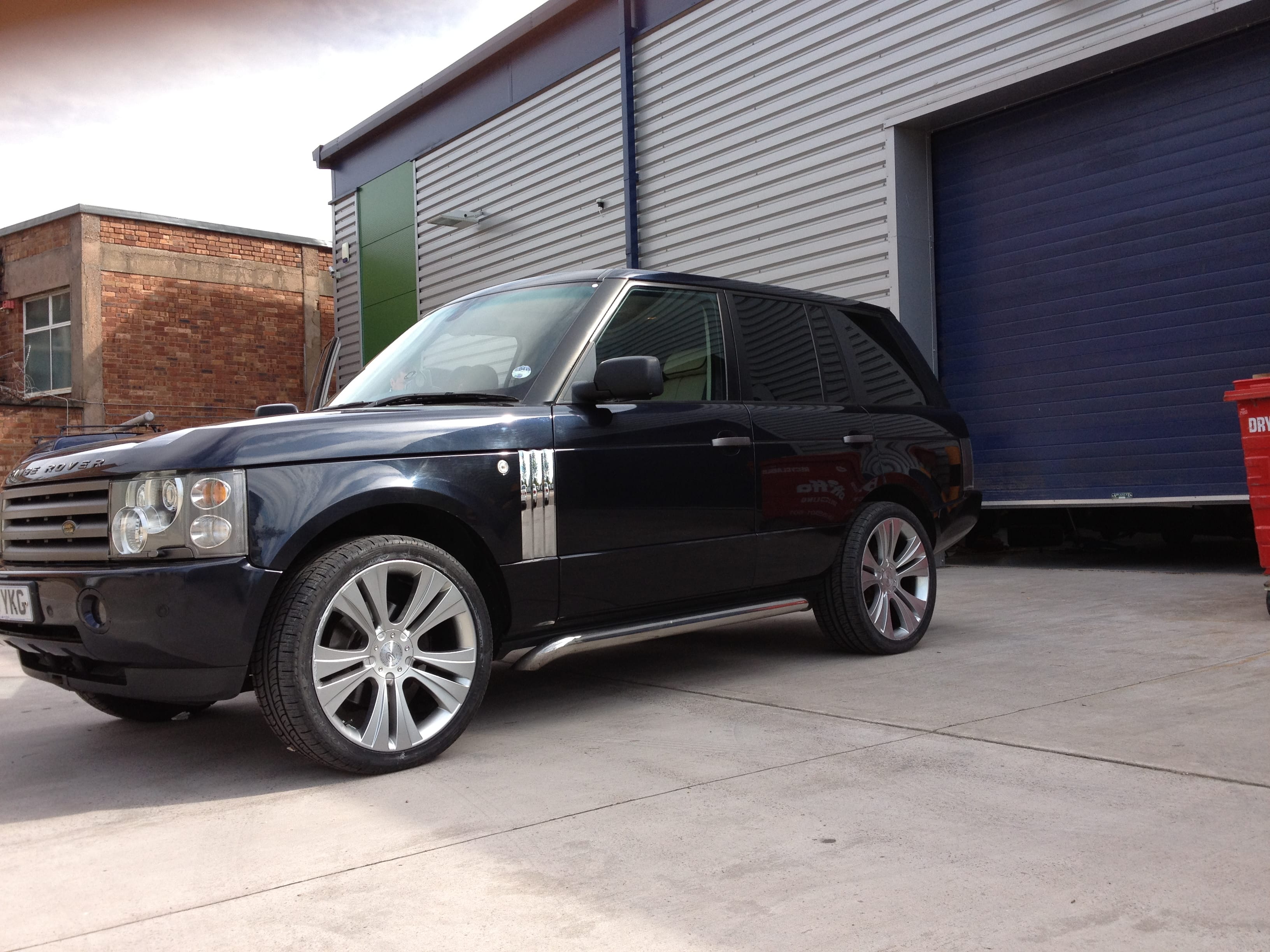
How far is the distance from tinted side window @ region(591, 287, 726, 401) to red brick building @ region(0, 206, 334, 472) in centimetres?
1800

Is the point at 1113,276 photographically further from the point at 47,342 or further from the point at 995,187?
the point at 47,342

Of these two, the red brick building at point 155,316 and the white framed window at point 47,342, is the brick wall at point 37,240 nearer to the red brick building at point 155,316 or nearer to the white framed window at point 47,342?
the red brick building at point 155,316

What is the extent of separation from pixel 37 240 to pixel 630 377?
22.7m

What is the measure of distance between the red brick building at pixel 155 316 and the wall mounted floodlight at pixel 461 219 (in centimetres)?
789

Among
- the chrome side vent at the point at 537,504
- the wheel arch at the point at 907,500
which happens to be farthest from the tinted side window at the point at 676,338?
the wheel arch at the point at 907,500

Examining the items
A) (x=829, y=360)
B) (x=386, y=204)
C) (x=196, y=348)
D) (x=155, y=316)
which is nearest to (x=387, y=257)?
(x=386, y=204)

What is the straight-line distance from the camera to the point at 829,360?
567 centimetres

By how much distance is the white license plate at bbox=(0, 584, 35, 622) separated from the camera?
12.5 feet

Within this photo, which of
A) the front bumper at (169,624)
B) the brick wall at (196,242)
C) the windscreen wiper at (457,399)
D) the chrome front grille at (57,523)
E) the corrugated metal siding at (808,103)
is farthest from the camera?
A: the brick wall at (196,242)

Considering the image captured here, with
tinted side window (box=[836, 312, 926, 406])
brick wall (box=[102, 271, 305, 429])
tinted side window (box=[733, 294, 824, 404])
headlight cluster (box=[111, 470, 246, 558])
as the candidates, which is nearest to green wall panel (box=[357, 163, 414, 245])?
brick wall (box=[102, 271, 305, 429])

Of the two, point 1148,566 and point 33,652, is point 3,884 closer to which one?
point 33,652

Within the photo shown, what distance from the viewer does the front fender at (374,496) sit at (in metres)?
3.58

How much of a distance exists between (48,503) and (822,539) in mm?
3153

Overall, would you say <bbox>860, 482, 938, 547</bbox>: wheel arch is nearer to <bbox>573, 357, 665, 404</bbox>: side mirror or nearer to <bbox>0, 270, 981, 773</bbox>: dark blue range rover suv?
<bbox>0, 270, 981, 773</bbox>: dark blue range rover suv
